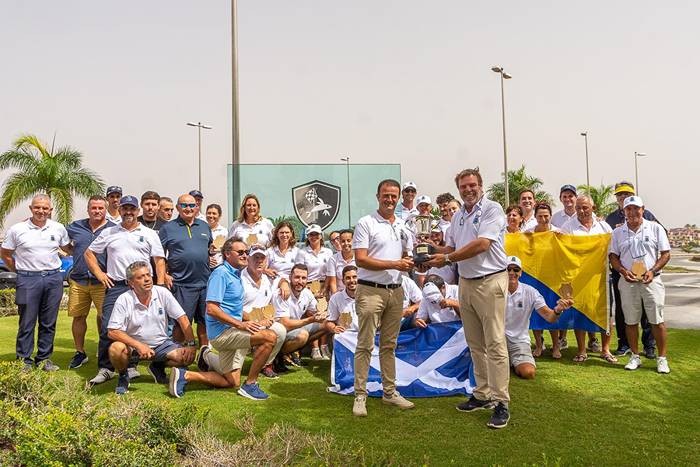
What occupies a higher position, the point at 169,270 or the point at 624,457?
the point at 169,270

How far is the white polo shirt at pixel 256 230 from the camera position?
8055 millimetres

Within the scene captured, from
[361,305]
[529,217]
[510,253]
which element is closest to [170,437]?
[361,305]

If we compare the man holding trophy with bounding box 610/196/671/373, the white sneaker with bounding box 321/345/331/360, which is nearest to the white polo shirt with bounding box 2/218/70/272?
the white sneaker with bounding box 321/345/331/360

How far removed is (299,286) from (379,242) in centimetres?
224

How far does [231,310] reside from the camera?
6160 millimetres

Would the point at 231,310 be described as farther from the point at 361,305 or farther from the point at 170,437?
the point at 170,437

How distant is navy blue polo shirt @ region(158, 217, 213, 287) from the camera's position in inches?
281

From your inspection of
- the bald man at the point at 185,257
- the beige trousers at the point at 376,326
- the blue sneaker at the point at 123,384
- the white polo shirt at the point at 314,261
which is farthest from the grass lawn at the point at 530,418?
the white polo shirt at the point at 314,261

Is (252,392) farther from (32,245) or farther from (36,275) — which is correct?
(32,245)

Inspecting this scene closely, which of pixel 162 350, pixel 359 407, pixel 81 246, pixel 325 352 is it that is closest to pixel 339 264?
pixel 325 352

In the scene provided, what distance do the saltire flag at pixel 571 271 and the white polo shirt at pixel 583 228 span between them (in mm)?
103

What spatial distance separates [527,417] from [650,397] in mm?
1458

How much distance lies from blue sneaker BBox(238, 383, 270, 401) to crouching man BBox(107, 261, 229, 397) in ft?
1.29

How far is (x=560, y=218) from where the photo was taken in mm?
8516
